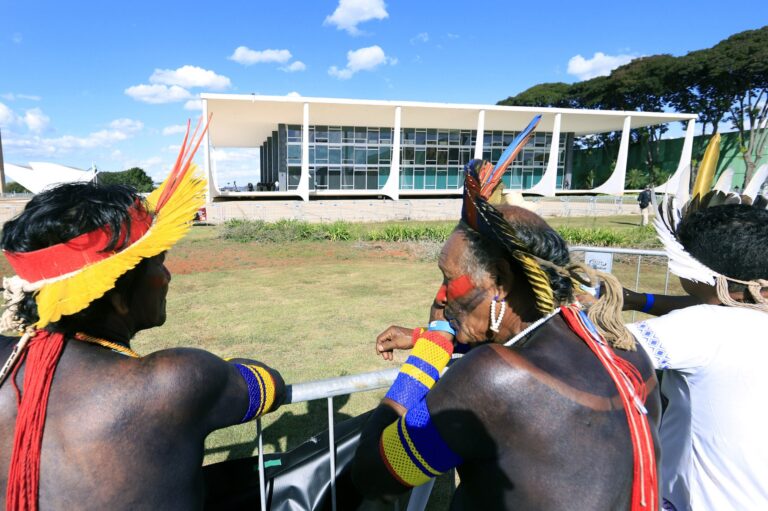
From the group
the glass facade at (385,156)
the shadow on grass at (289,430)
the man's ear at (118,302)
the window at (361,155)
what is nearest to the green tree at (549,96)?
the glass facade at (385,156)

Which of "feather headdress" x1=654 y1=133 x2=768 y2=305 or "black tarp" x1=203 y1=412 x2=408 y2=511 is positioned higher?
"feather headdress" x1=654 y1=133 x2=768 y2=305

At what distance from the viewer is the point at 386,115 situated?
31844 mm

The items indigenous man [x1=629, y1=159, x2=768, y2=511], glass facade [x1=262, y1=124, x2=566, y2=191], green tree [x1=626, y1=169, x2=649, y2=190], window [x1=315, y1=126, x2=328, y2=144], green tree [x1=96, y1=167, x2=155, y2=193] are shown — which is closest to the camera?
indigenous man [x1=629, y1=159, x2=768, y2=511]

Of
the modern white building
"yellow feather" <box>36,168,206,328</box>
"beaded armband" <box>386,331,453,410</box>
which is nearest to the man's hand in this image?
"beaded armband" <box>386,331,453,410</box>

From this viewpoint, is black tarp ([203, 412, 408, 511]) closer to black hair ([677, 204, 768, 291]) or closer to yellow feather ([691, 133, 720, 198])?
black hair ([677, 204, 768, 291])

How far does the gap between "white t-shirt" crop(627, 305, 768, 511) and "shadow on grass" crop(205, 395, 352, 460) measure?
9.22ft

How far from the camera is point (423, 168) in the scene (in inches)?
1425

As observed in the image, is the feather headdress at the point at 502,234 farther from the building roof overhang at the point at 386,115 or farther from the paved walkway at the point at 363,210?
the building roof overhang at the point at 386,115

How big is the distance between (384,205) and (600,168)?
2964cm

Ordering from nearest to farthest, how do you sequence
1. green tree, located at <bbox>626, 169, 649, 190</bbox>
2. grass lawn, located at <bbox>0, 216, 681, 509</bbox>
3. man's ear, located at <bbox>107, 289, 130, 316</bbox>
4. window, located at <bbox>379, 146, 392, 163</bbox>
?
man's ear, located at <bbox>107, 289, 130, 316</bbox>
grass lawn, located at <bbox>0, 216, 681, 509</bbox>
window, located at <bbox>379, 146, 392, 163</bbox>
green tree, located at <bbox>626, 169, 649, 190</bbox>

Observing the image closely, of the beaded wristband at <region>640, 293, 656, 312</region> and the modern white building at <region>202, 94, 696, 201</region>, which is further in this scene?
the modern white building at <region>202, 94, 696, 201</region>

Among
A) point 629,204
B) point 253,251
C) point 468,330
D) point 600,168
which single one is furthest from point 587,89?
point 468,330

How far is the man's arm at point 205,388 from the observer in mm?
1157

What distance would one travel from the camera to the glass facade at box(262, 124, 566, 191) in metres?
33.6
